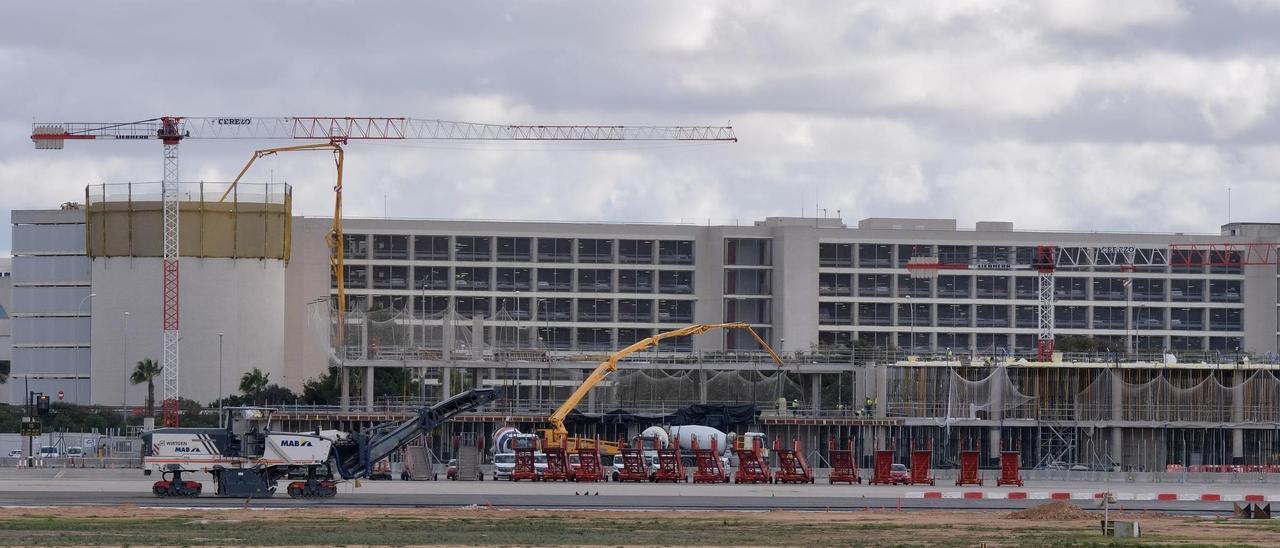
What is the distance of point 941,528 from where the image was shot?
58312mm

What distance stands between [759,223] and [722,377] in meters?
45.3

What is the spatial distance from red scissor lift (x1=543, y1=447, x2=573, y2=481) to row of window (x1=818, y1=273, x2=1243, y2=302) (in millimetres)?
95498

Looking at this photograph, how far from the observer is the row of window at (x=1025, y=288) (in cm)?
18725

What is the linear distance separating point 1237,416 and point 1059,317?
5716 cm

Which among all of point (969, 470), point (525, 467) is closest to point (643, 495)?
point (525, 467)

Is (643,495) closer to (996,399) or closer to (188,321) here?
(996,399)

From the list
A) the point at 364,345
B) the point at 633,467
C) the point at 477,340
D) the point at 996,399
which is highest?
the point at 477,340

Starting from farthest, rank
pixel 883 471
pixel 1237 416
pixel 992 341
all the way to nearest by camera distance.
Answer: pixel 992 341 < pixel 1237 416 < pixel 883 471

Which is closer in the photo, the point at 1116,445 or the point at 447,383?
the point at 1116,445

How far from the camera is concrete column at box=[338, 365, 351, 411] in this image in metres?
138

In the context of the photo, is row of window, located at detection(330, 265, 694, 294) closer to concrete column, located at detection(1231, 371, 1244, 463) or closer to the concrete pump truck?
concrete column, located at detection(1231, 371, 1244, 463)

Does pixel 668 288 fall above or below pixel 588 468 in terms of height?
above

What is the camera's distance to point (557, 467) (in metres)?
92.4

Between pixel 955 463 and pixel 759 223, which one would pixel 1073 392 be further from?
pixel 759 223
